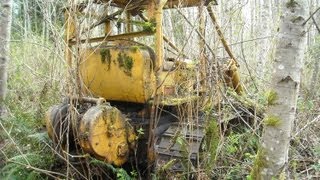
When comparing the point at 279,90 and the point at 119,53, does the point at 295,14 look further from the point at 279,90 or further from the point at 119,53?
the point at 119,53

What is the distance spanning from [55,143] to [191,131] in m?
1.61

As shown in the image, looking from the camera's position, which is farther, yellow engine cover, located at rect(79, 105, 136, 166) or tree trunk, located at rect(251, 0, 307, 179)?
yellow engine cover, located at rect(79, 105, 136, 166)

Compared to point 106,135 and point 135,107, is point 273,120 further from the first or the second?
point 135,107

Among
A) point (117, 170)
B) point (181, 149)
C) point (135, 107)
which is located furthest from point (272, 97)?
point (135, 107)

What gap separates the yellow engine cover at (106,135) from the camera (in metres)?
4.15

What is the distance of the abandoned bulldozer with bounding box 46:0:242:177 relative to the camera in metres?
4.26

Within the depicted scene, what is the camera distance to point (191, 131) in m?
4.37

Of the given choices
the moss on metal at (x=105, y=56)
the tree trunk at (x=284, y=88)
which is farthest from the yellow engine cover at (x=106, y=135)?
the tree trunk at (x=284, y=88)

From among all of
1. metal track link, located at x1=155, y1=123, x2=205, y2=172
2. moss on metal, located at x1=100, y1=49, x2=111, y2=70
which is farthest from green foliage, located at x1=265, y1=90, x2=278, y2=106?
moss on metal, located at x1=100, y1=49, x2=111, y2=70

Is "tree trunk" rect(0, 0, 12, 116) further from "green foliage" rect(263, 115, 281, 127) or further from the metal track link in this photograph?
"green foliage" rect(263, 115, 281, 127)

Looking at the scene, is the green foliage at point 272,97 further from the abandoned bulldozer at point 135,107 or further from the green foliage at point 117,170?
the green foliage at point 117,170

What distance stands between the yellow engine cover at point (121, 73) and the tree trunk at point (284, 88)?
174 cm

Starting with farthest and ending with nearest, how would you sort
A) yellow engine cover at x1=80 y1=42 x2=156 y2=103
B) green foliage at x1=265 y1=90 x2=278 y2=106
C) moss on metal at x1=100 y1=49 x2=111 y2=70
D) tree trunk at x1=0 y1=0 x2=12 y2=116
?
1. tree trunk at x1=0 y1=0 x2=12 y2=116
2. moss on metal at x1=100 y1=49 x2=111 y2=70
3. yellow engine cover at x1=80 y1=42 x2=156 y2=103
4. green foliage at x1=265 y1=90 x2=278 y2=106

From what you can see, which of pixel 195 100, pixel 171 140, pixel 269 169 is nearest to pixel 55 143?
pixel 171 140
